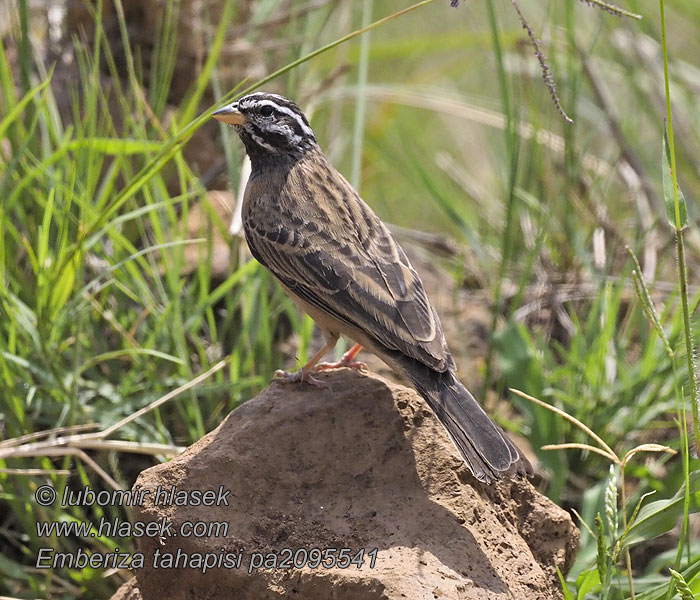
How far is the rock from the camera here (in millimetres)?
3379

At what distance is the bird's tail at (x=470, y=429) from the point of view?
3654 millimetres

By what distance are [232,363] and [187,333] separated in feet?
1.27

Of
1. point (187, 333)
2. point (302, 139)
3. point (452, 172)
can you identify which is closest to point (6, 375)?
point (187, 333)

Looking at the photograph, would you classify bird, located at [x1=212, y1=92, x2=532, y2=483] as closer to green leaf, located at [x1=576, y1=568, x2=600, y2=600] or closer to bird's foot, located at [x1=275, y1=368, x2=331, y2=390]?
bird's foot, located at [x1=275, y1=368, x2=331, y2=390]

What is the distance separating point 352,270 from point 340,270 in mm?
56

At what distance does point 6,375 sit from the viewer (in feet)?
14.6

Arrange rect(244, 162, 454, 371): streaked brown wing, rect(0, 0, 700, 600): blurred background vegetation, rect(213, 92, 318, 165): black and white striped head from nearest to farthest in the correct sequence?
rect(244, 162, 454, 371): streaked brown wing < rect(0, 0, 700, 600): blurred background vegetation < rect(213, 92, 318, 165): black and white striped head

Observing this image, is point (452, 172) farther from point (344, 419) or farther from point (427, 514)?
point (427, 514)

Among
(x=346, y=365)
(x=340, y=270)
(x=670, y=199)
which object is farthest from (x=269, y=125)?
(x=670, y=199)

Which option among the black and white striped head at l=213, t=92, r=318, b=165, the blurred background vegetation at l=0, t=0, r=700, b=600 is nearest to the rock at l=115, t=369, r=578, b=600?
the blurred background vegetation at l=0, t=0, r=700, b=600

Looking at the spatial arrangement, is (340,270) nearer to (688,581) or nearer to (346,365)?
(346,365)

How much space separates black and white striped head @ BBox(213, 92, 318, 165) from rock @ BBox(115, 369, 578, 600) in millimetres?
1424

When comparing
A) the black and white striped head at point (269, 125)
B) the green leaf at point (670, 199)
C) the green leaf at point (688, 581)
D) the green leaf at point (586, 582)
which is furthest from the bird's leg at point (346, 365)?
the green leaf at point (670, 199)

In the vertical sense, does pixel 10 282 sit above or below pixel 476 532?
above
